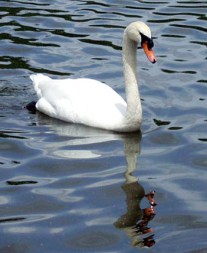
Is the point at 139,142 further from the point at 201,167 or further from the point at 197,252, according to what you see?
the point at 197,252

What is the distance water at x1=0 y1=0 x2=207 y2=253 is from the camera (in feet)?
26.7

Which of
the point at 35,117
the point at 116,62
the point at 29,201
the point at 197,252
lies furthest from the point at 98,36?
the point at 197,252

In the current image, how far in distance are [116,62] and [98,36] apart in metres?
1.59

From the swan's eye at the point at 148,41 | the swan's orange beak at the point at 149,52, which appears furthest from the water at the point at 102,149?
the swan's eye at the point at 148,41

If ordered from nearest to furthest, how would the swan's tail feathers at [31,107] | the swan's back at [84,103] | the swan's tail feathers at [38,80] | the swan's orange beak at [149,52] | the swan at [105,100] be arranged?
the swan's orange beak at [149,52], the swan at [105,100], the swan's back at [84,103], the swan's tail feathers at [31,107], the swan's tail feathers at [38,80]

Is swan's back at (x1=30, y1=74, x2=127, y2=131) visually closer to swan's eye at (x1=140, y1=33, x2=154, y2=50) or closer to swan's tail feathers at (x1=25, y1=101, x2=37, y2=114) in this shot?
swan's tail feathers at (x1=25, y1=101, x2=37, y2=114)

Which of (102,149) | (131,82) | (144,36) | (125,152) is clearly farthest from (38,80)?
(125,152)

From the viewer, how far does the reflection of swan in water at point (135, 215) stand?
7.98 metres

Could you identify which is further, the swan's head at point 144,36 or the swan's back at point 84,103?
the swan's back at point 84,103

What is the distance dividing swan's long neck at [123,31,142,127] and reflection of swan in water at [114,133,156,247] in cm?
111

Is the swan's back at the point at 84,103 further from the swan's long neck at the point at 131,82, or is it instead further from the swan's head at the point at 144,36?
the swan's head at the point at 144,36

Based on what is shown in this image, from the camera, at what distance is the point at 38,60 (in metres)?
14.0

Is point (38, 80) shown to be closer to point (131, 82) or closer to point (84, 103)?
point (84, 103)

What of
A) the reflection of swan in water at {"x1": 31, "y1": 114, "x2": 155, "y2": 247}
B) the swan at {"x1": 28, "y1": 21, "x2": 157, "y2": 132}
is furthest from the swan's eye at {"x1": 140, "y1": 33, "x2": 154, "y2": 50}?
the reflection of swan in water at {"x1": 31, "y1": 114, "x2": 155, "y2": 247}
